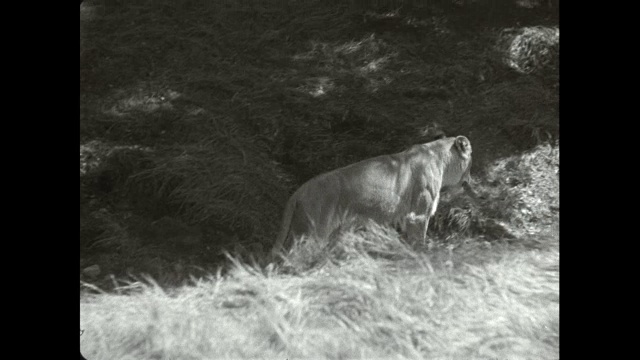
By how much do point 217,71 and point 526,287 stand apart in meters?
5.28

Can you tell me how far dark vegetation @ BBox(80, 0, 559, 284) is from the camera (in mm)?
9711

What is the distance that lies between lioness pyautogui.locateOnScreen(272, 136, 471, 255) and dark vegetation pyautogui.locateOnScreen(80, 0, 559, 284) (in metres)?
0.48

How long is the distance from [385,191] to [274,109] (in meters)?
2.78

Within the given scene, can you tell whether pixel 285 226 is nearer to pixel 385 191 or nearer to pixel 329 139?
pixel 385 191

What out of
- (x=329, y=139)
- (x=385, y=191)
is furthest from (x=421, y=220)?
(x=329, y=139)

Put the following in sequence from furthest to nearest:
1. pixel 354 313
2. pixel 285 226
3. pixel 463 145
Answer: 1. pixel 463 145
2. pixel 285 226
3. pixel 354 313

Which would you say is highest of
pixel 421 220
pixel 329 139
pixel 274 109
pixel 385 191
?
pixel 274 109

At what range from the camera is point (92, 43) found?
39.4 feet

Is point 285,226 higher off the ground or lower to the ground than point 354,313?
higher

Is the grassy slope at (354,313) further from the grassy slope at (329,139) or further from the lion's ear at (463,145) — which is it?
the lion's ear at (463,145)

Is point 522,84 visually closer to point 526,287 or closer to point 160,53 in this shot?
point 526,287

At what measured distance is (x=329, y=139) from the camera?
10688 millimetres

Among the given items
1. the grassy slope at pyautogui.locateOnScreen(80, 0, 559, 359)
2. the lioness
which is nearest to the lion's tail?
the lioness

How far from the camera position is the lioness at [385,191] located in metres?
8.36
